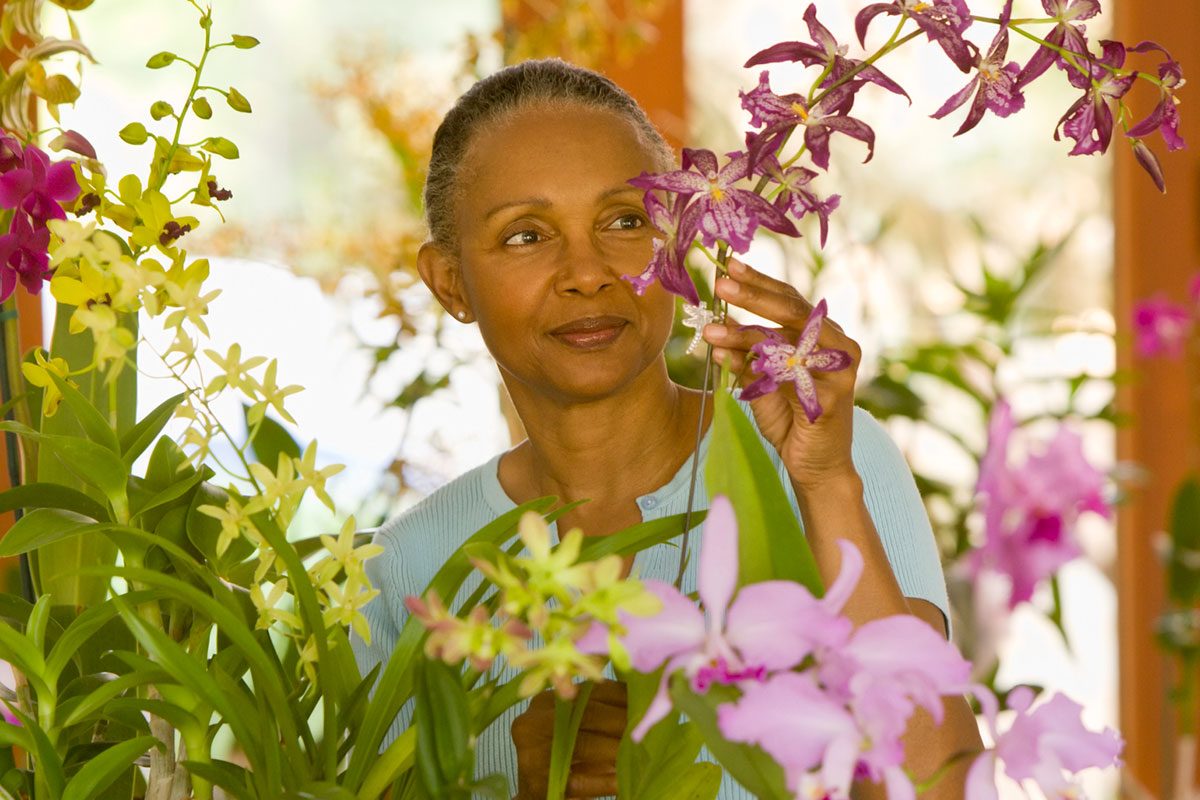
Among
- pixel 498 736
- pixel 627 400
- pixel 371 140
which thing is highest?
pixel 371 140

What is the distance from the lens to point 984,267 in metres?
2.05

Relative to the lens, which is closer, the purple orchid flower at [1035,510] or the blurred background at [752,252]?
the purple orchid flower at [1035,510]

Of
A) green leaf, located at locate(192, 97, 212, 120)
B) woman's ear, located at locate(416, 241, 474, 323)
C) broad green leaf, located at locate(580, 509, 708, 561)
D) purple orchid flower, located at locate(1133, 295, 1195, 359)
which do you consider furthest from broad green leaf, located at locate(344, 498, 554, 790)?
purple orchid flower, located at locate(1133, 295, 1195, 359)

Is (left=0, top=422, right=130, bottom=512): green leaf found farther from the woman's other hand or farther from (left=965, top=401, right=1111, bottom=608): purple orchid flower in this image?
(left=965, top=401, right=1111, bottom=608): purple orchid flower

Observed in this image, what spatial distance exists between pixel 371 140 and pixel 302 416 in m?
0.47

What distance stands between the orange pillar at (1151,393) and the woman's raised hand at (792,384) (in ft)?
5.83

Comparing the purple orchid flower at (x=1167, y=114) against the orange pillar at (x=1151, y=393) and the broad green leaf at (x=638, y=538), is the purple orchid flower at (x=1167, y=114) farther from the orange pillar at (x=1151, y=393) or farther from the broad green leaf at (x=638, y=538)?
the orange pillar at (x=1151, y=393)

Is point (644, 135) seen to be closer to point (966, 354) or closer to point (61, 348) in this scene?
point (61, 348)

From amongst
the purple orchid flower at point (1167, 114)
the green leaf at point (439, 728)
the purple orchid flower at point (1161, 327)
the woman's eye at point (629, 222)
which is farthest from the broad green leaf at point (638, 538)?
the purple orchid flower at point (1161, 327)

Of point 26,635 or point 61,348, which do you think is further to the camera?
point 61,348

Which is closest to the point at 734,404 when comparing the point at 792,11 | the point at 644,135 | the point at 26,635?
the point at 26,635

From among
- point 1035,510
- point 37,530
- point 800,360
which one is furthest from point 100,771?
point 1035,510

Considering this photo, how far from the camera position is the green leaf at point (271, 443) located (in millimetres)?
959

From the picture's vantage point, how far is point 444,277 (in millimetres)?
1090
